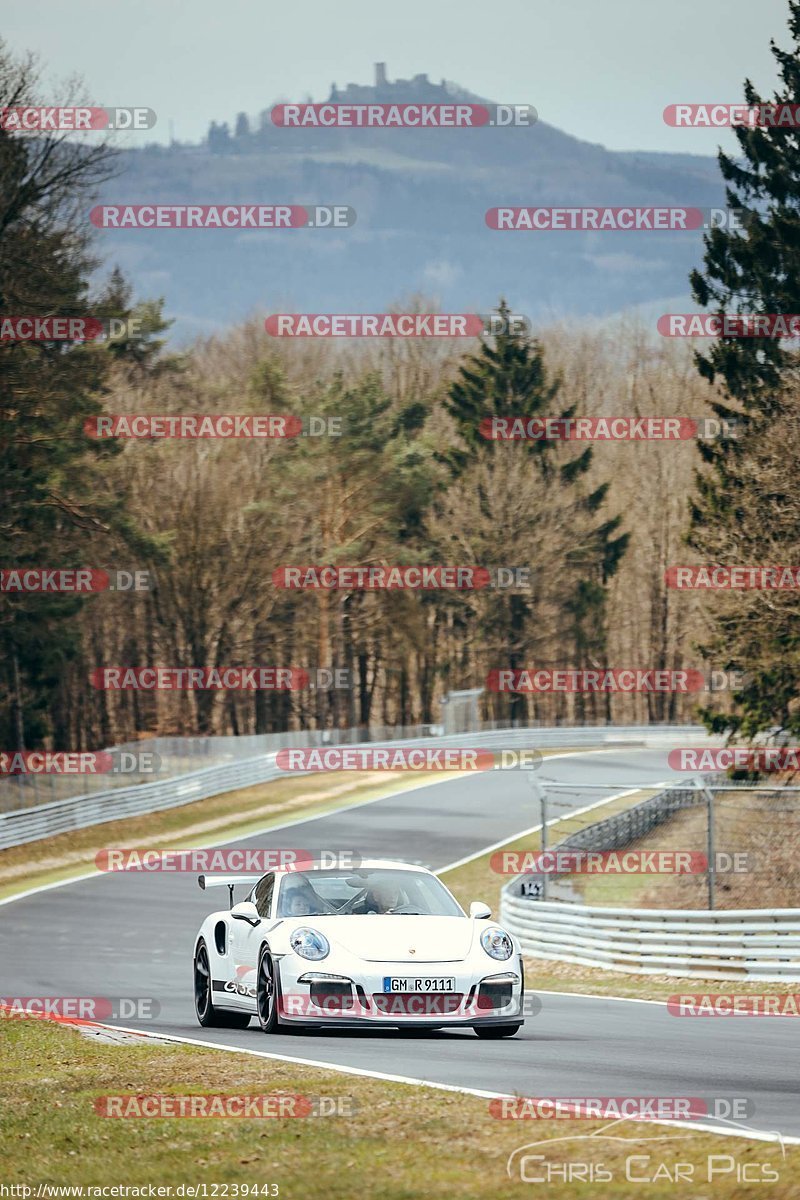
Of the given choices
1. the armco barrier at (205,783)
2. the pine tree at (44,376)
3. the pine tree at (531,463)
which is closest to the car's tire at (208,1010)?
the armco barrier at (205,783)

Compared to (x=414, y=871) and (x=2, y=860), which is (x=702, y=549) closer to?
(x=2, y=860)

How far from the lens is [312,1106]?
30.7 ft

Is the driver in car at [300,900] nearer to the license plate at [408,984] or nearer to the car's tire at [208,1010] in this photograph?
the license plate at [408,984]

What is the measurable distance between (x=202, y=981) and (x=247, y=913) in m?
1.64

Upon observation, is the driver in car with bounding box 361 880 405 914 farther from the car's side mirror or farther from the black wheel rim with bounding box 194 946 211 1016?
the black wheel rim with bounding box 194 946 211 1016

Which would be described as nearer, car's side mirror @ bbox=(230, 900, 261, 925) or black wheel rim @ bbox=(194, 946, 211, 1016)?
car's side mirror @ bbox=(230, 900, 261, 925)

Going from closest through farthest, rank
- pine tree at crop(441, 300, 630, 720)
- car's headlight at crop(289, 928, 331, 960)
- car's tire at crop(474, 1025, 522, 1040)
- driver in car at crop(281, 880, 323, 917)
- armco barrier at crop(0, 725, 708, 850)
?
car's headlight at crop(289, 928, 331, 960) → car's tire at crop(474, 1025, 522, 1040) → driver in car at crop(281, 880, 323, 917) → armco barrier at crop(0, 725, 708, 850) → pine tree at crop(441, 300, 630, 720)

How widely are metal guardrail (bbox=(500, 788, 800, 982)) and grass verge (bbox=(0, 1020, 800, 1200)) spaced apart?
1171cm

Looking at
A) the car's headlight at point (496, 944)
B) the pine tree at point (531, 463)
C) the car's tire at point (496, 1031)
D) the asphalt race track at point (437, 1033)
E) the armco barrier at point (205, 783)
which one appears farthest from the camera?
the pine tree at point (531, 463)

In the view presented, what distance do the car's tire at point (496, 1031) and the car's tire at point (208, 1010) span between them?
7.44 ft

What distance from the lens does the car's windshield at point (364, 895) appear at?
13305mm

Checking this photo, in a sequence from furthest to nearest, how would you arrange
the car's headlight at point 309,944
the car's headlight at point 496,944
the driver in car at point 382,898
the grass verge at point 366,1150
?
the driver in car at point 382,898 → the car's headlight at point 496,944 → the car's headlight at point 309,944 → the grass verge at point 366,1150

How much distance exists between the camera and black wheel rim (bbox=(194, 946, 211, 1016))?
14.8 meters

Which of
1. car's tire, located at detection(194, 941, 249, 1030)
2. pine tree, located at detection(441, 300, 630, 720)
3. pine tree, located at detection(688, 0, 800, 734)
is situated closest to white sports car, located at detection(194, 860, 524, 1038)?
car's tire, located at detection(194, 941, 249, 1030)
